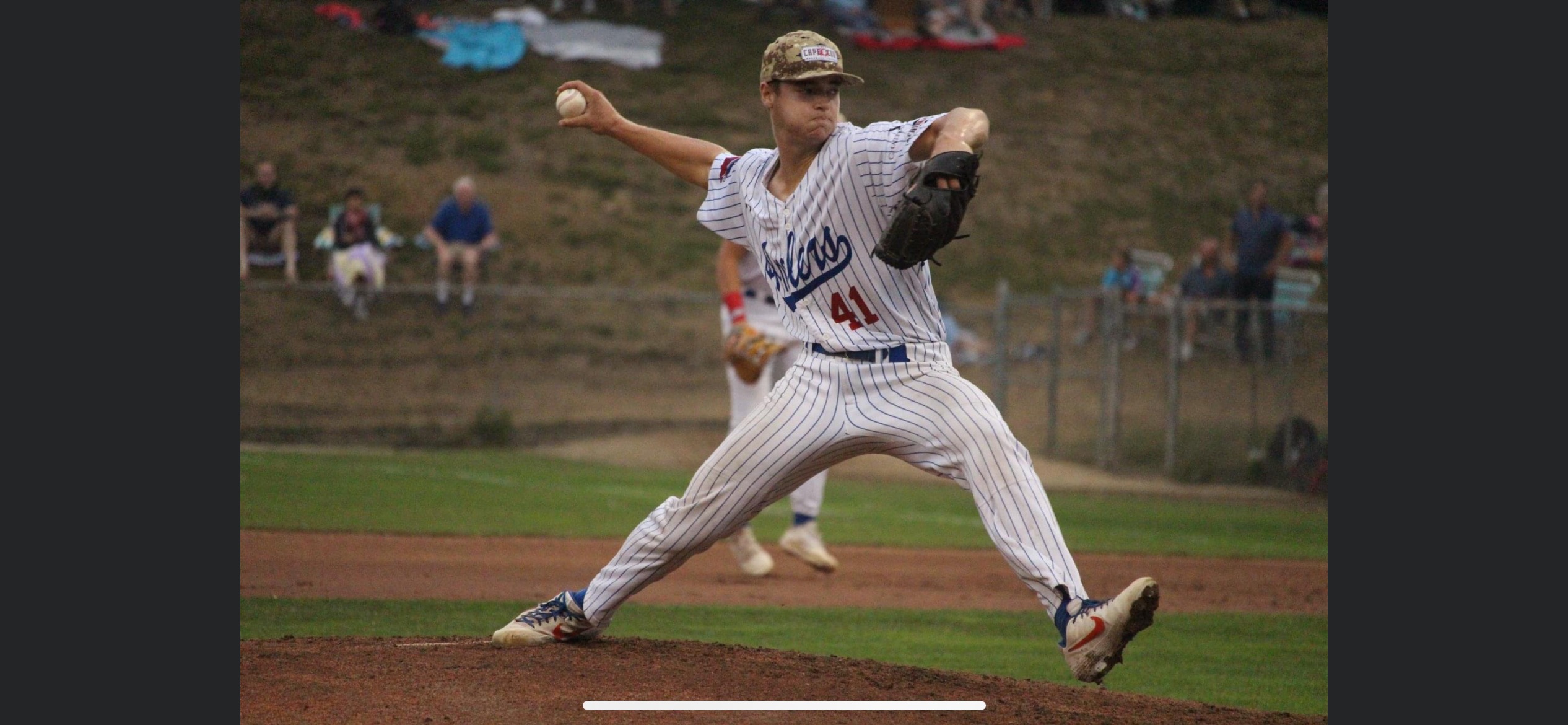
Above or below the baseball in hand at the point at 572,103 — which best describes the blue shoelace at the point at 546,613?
below

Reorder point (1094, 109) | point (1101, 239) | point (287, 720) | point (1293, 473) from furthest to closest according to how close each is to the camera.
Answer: point (1094, 109) → point (1101, 239) → point (1293, 473) → point (287, 720)

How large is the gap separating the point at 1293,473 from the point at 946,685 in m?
10.6

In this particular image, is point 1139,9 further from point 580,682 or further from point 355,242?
point 580,682

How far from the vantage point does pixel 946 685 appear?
16.3ft

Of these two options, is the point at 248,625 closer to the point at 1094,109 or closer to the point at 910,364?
the point at 910,364

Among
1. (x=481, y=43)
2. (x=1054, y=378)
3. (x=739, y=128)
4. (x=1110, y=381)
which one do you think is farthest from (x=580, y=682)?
(x=481, y=43)

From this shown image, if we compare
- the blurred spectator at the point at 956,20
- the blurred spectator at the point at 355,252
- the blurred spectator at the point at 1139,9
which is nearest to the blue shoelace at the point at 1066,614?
the blurred spectator at the point at 355,252

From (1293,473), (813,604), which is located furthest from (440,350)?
(813,604)

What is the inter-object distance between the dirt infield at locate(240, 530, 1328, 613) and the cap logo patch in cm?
357

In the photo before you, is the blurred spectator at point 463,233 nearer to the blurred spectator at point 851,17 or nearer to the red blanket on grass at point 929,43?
the blurred spectator at point 851,17

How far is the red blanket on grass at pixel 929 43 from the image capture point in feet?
94.8

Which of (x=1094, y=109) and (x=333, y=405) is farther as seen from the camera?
(x=1094, y=109)

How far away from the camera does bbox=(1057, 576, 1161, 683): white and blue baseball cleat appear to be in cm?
420

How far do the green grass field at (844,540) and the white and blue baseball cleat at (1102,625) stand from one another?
1.37m
